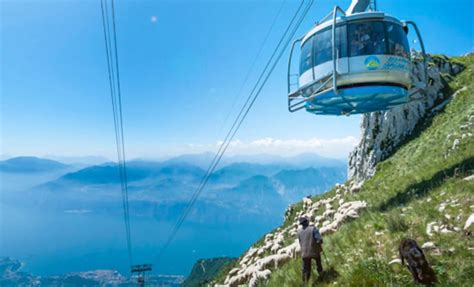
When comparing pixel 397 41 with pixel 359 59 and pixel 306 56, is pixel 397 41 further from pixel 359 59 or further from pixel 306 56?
pixel 306 56

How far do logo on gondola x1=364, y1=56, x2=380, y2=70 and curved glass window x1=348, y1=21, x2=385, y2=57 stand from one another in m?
0.21

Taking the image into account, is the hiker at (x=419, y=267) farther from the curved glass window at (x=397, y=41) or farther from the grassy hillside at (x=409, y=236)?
the curved glass window at (x=397, y=41)

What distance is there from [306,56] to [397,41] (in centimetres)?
392

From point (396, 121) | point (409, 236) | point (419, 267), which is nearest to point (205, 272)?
point (396, 121)

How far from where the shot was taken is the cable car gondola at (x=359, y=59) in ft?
43.4

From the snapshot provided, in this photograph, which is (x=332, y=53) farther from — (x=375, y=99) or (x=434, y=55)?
(x=434, y=55)

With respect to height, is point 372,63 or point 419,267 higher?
point 372,63

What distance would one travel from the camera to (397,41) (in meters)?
13.8

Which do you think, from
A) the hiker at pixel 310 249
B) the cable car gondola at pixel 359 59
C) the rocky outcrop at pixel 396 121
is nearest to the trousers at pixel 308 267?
the hiker at pixel 310 249

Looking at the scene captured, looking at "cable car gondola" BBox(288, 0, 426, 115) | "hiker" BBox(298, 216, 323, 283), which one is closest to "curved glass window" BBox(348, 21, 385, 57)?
"cable car gondola" BBox(288, 0, 426, 115)

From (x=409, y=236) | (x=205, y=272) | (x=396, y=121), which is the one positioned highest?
(x=396, y=121)

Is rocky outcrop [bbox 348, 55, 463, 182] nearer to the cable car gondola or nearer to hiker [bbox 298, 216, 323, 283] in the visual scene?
the cable car gondola

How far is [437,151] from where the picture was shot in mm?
21734

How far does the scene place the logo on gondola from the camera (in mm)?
13195
